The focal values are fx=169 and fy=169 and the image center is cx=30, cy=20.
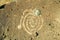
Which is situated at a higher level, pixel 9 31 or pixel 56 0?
pixel 56 0

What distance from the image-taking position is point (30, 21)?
190cm

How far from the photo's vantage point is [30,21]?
6.23 feet

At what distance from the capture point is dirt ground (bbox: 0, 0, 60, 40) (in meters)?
1.84

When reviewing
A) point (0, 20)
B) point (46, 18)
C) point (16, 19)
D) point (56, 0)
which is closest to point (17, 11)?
point (16, 19)

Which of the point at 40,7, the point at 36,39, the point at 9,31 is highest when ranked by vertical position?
the point at 40,7

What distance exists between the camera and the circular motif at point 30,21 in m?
1.87

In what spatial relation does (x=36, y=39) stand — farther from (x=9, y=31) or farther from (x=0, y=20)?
(x=0, y=20)

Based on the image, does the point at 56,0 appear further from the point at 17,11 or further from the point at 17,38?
the point at 17,38

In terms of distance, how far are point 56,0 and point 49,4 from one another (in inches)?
3.6

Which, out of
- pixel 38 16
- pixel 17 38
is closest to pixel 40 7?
pixel 38 16

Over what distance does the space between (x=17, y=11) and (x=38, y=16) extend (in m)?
0.24

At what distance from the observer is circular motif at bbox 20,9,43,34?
1.87 metres

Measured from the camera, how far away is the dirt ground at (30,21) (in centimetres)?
184

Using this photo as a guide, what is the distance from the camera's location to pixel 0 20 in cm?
192
